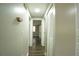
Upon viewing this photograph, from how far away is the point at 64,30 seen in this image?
1235 millimetres

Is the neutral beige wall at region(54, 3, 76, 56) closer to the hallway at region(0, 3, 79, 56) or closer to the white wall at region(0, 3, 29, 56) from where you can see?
the hallway at region(0, 3, 79, 56)

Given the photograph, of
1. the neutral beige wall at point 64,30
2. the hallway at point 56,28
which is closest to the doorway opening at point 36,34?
the hallway at point 56,28

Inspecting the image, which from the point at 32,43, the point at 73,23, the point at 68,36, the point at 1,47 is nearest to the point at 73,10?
the point at 73,23

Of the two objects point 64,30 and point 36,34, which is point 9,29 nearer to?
point 64,30

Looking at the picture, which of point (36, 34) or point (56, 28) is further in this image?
point (36, 34)

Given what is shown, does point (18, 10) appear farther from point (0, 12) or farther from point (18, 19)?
point (0, 12)

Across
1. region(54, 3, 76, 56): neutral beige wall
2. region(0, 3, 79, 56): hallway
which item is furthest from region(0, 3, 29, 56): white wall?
region(54, 3, 76, 56): neutral beige wall

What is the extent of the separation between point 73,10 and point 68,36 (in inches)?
11.0

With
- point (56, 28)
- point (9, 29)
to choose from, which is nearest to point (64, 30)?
point (56, 28)

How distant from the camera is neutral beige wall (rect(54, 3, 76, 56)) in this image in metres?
1.18

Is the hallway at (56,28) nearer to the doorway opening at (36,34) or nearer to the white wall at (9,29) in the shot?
the white wall at (9,29)

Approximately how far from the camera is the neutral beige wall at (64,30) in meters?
1.18

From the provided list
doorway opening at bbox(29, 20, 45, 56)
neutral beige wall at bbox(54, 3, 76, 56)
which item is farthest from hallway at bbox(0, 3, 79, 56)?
doorway opening at bbox(29, 20, 45, 56)

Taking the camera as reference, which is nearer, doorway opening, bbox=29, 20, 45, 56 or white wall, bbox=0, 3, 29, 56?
white wall, bbox=0, 3, 29, 56
